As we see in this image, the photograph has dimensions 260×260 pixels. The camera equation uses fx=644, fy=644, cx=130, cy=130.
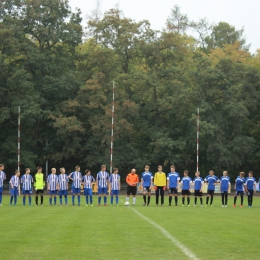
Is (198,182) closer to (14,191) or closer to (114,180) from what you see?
(114,180)

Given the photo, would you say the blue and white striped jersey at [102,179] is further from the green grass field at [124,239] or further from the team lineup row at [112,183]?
the green grass field at [124,239]

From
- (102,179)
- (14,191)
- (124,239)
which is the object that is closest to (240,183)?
(102,179)

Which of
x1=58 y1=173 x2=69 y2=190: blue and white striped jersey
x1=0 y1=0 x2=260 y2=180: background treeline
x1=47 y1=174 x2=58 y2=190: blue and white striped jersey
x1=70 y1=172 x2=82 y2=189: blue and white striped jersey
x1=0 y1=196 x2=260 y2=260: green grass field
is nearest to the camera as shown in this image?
x1=0 y1=196 x2=260 y2=260: green grass field

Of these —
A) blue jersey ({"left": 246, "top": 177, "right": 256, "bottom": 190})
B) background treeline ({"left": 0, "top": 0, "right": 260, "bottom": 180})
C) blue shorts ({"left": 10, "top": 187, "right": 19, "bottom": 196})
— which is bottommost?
blue shorts ({"left": 10, "top": 187, "right": 19, "bottom": 196})

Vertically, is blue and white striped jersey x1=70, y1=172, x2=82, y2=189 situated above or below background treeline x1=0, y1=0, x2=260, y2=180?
below

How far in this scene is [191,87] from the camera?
6362cm

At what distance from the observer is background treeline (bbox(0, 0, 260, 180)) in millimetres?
58344

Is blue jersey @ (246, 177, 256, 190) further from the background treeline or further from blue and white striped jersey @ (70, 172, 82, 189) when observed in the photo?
the background treeline

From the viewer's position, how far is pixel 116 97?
2367 inches

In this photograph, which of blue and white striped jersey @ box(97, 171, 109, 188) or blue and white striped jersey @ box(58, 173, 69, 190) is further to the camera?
blue and white striped jersey @ box(58, 173, 69, 190)

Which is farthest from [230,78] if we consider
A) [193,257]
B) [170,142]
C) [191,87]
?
[193,257]

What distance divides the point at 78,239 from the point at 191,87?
166 ft

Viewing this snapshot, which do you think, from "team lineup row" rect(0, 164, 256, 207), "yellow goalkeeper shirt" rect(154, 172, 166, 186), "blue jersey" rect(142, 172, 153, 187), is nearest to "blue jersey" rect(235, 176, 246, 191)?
"team lineup row" rect(0, 164, 256, 207)

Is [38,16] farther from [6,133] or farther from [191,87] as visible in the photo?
Result: [191,87]
